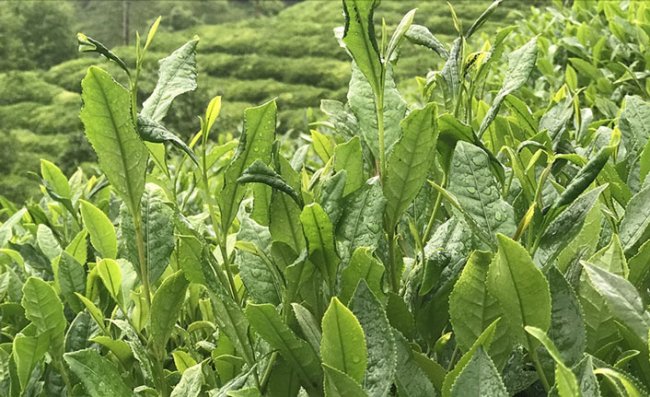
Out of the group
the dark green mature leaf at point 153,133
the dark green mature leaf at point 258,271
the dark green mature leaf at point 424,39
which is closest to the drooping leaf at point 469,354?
the dark green mature leaf at point 258,271

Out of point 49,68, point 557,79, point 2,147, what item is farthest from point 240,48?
point 557,79

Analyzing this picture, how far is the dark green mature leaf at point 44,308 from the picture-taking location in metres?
0.84

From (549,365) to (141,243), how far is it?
1.49 feet

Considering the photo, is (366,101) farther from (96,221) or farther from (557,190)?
(96,221)

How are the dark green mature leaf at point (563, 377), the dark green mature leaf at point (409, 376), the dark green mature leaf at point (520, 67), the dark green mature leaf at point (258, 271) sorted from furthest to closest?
the dark green mature leaf at point (520, 67) → the dark green mature leaf at point (258, 271) → the dark green mature leaf at point (409, 376) → the dark green mature leaf at point (563, 377)

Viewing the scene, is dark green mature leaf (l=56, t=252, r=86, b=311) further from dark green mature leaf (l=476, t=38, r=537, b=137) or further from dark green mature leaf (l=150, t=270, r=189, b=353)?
dark green mature leaf (l=476, t=38, r=537, b=137)

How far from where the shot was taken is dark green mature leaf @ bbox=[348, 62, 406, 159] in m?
0.85

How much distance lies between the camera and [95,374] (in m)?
0.77

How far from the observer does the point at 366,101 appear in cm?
86

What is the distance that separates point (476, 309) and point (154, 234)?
409mm

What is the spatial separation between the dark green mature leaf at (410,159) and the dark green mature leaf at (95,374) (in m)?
0.35

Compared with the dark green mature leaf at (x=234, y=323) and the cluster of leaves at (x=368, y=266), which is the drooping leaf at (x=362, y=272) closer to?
the cluster of leaves at (x=368, y=266)

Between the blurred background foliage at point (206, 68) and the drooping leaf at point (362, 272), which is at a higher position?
the drooping leaf at point (362, 272)

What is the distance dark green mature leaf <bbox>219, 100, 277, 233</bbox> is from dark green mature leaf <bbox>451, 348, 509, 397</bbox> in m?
0.33
